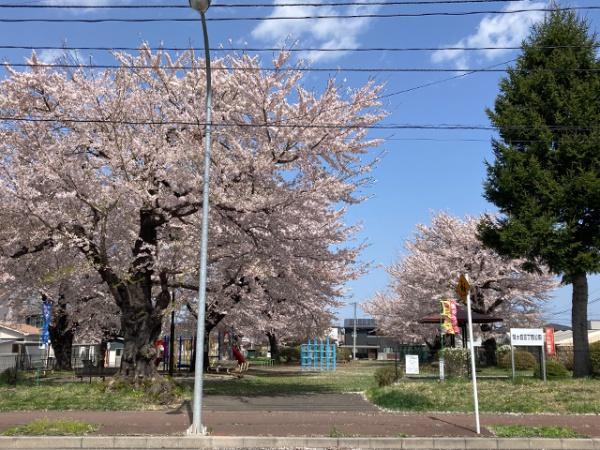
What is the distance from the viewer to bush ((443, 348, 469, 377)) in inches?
886

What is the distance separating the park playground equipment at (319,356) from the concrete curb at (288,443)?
93.3ft

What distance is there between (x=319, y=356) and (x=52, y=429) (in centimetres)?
3299

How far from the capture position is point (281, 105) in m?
16.1

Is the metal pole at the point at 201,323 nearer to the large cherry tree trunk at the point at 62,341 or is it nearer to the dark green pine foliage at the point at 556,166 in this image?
the dark green pine foliage at the point at 556,166

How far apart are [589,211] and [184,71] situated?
46.0 ft

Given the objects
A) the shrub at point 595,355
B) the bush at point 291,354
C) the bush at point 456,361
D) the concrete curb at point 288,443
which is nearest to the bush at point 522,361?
the shrub at point 595,355

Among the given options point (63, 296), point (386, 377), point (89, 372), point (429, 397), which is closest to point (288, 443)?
point (429, 397)

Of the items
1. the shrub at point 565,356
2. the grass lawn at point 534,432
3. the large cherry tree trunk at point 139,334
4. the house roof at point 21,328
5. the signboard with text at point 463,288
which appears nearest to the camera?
the grass lawn at point 534,432

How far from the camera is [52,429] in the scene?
10781 millimetres

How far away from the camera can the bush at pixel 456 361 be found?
886 inches

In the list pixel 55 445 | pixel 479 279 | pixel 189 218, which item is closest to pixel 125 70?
pixel 189 218

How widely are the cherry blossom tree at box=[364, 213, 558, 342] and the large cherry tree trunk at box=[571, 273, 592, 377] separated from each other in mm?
12693

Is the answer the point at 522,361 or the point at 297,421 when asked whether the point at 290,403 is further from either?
the point at 522,361

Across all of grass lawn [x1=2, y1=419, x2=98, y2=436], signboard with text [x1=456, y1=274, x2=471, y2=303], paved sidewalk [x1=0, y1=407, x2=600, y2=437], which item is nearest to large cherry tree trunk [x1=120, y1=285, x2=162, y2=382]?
paved sidewalk [x1=0, y1=407, x2=600, y2=437]
